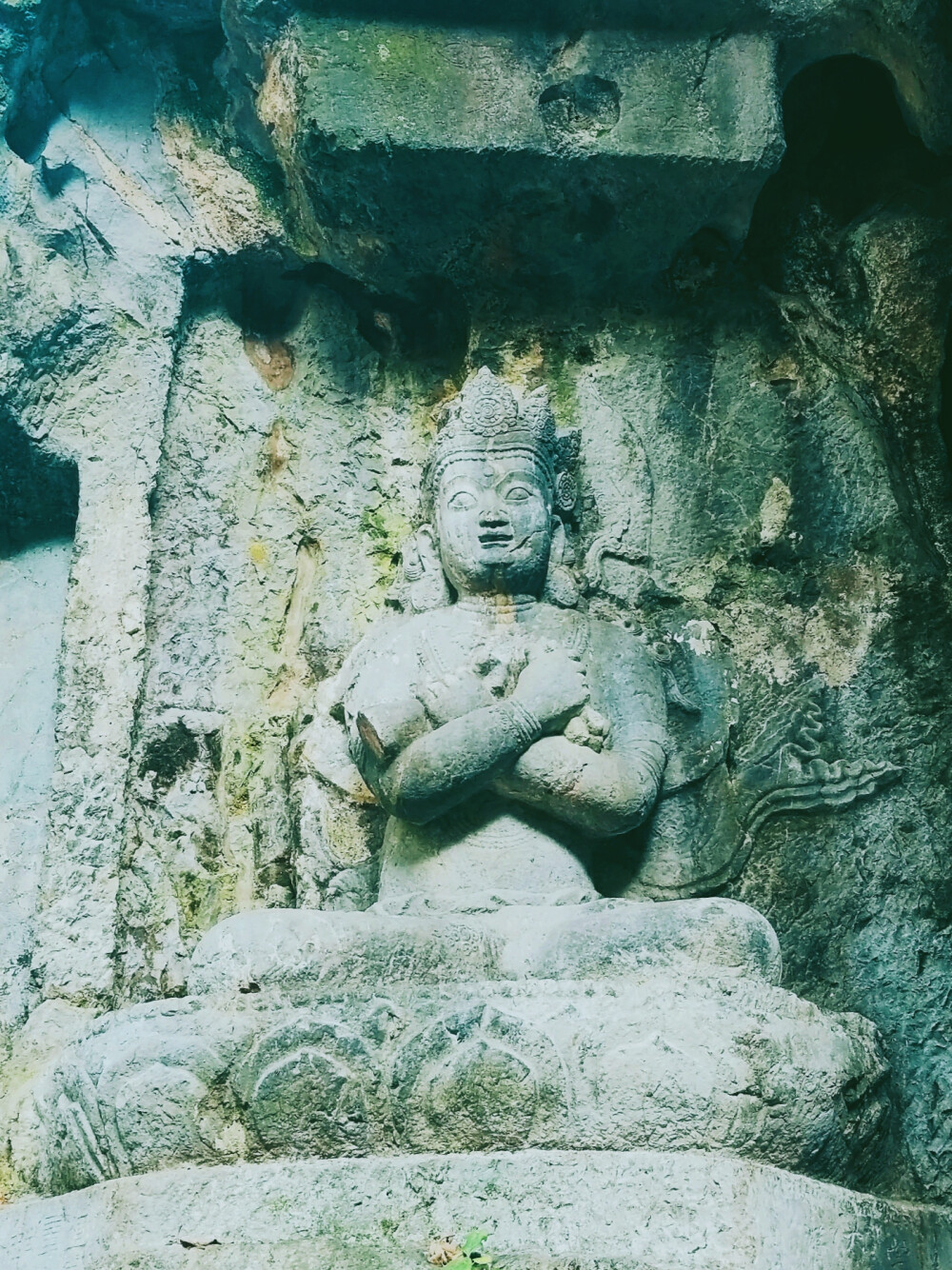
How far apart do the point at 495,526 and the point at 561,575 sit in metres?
0.28

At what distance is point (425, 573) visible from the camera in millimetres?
4523

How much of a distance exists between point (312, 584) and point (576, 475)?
822mm

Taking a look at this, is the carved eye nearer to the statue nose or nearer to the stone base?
the statue nose

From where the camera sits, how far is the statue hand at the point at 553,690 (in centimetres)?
404

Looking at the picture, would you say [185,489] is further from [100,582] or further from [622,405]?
[622,405]

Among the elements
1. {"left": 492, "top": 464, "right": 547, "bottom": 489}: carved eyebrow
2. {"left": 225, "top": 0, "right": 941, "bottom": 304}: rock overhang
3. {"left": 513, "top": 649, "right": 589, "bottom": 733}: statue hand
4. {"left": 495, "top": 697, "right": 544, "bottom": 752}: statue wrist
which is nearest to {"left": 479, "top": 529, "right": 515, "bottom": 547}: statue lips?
{"left": 492, "top": 464, "right": 547, "bottom": 489}: carved eyebrow

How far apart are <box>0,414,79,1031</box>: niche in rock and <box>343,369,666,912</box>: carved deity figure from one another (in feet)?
3.38

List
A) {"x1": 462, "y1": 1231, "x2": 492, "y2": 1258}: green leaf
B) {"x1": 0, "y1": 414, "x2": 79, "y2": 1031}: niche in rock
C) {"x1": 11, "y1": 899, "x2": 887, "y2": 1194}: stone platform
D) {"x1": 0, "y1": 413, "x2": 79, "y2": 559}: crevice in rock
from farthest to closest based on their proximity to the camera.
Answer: {"x1": 0, "y1": 413, "x2": 79, "y2": 559}: crevice in rock, {"x1": 0, "y1": 414, "x2": 79, "y2": 1031}: niche in rock, {"x1": 11, "y1": 899, "x2": 887, "y2": 1194}: stone platform, {"x1": 462, "y1": 1231, "x2": 492, "y2": 1258}: green leaf

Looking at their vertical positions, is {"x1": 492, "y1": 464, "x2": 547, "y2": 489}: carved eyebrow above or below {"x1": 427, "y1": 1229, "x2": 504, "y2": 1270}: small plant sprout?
above

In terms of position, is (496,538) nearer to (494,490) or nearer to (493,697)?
(494,490)

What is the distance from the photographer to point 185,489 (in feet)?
16.1

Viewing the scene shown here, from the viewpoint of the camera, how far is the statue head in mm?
4352

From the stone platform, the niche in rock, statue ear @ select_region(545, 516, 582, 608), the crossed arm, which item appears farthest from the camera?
the niche in rock

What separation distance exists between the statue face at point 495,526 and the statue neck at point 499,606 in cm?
2
